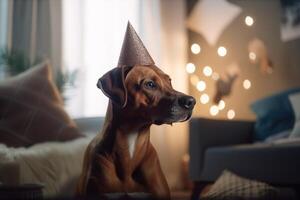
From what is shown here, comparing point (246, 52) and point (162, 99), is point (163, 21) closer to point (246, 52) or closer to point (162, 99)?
point (162, 99)

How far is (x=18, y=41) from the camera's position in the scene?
1.36 feet

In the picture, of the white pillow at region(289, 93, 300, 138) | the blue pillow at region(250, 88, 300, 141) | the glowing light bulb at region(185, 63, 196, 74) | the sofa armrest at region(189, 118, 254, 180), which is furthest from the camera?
the blue pillow at region(250, 88, 300, 141)

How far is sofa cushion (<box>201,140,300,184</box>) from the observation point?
88 centimetres

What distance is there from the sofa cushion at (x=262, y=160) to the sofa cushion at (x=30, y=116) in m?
0.56

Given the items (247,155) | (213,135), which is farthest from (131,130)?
(213,135)

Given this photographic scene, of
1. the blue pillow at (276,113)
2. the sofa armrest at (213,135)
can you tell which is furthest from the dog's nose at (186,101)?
the blue pillow at (276,113)

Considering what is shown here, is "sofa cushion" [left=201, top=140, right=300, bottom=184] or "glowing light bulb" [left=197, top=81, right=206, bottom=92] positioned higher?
"glowing light bulb" [left=197, top=81, right=206, bottom=92]

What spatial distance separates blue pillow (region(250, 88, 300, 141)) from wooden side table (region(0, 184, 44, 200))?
905 millimetres

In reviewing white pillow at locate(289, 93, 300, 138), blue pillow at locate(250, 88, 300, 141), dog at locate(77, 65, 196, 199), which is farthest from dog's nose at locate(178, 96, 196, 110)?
blue pillow at locate(250, 88, 300, 141)

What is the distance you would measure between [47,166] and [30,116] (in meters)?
0.06

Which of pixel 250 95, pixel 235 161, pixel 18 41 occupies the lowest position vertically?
pixel 235 161

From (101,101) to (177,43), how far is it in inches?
5.8

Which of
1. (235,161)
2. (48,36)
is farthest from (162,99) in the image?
(235,161)

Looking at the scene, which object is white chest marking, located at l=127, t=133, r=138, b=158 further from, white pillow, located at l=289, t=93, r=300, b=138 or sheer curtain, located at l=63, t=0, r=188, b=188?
Result: white pillow, located at l=289, t=93, r=300, b=138
